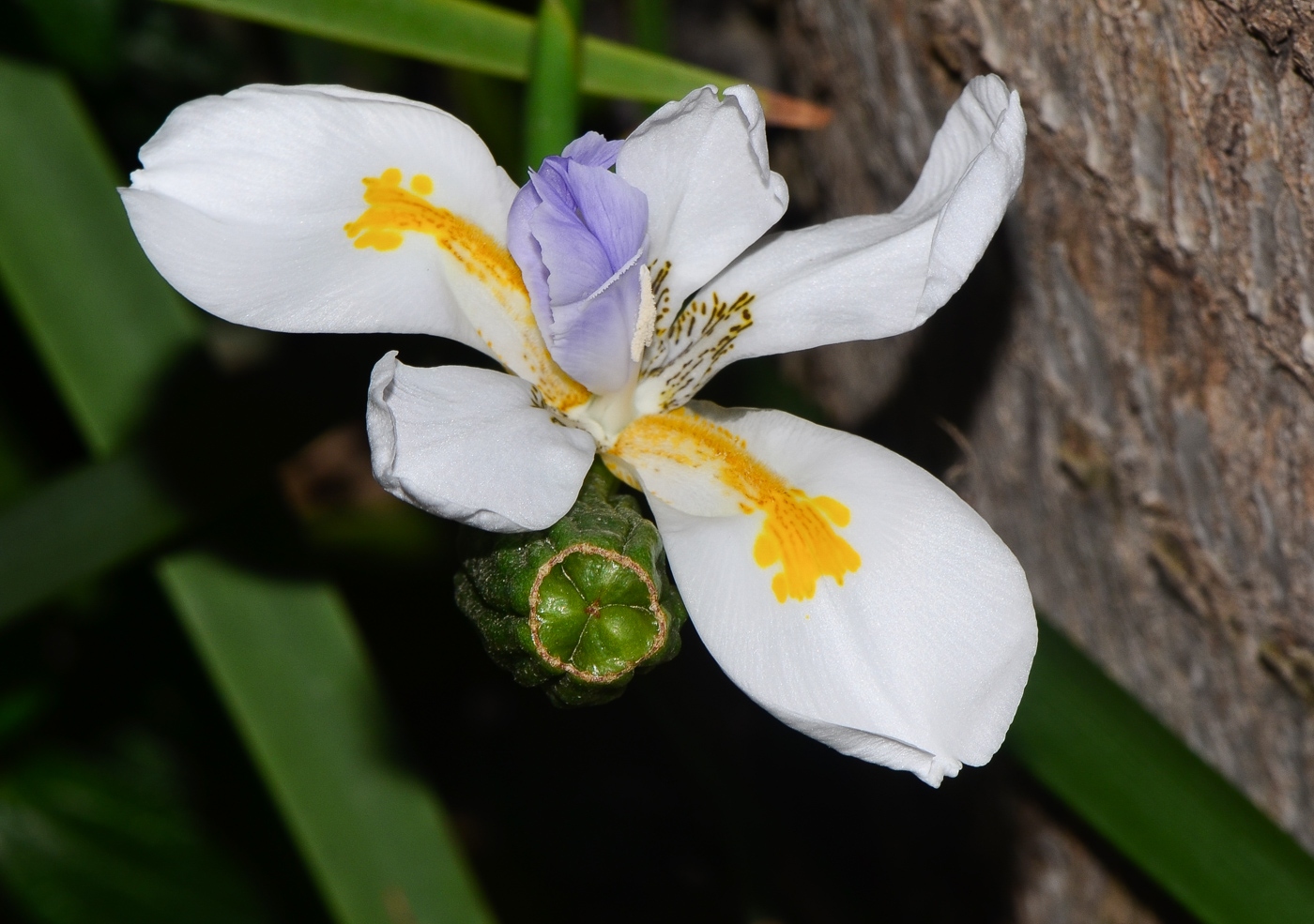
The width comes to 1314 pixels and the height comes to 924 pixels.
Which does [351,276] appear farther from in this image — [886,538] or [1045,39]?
[1045,39]

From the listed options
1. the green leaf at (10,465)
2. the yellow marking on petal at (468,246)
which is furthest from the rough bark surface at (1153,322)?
the green leaf at (10,465)

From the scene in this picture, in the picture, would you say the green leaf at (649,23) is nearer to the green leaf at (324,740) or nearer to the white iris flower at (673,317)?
the white iris flower at (673,317)

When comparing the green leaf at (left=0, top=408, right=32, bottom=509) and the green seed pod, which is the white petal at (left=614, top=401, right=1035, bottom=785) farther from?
the green leaf at (left=0, top=408, right=32, bottom=509)

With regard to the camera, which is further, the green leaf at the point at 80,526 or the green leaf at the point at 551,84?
the green leaf at the point at 80,526

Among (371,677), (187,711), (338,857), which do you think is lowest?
(187,711)

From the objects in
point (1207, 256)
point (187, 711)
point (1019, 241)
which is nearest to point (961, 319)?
point (1019, 241)

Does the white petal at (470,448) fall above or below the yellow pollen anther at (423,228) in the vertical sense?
below

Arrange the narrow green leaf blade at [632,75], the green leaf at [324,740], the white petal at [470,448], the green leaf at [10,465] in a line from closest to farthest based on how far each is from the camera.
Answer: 1. the white petal at [470,448]
2. the narrow green leaf blade at [632,75]
3. the green leaf at [324,740]
4. the green leaf at [10,465]
